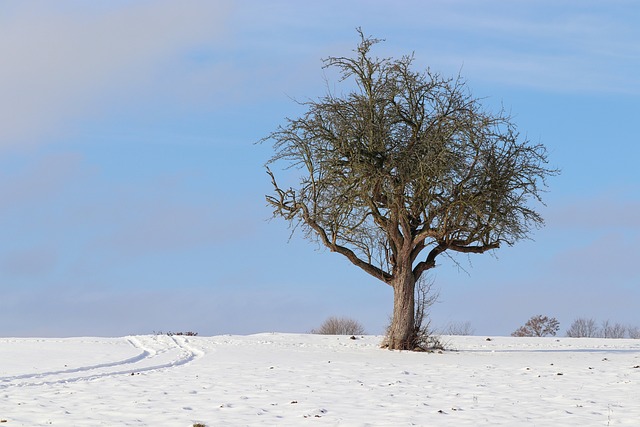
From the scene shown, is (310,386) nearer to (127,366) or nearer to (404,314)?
(127,366)

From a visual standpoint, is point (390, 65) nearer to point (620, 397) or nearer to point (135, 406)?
point (620, 397)

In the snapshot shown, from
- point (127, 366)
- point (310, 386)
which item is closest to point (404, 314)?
point (127, 366)

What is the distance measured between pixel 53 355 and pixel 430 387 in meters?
12.3

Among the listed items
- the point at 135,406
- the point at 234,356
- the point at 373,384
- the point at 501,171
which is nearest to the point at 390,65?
the point at 501,171

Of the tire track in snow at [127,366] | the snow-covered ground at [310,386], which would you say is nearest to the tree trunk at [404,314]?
the snow-covered ground at [310,386]

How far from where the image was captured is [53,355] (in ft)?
74.8

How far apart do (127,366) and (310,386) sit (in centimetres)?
626

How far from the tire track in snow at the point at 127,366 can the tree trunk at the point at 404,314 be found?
20.2ft

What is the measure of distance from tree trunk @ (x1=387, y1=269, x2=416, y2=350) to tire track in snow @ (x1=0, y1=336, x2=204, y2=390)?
6159mm

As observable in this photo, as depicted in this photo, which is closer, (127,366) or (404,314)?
(127,366)

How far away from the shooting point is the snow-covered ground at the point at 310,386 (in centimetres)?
1181

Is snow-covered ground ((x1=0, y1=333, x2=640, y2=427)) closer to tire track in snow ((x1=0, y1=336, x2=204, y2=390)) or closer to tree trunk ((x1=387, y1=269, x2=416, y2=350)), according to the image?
tire track in snow ((x1=0, y1=336, x2=204, y2=390))

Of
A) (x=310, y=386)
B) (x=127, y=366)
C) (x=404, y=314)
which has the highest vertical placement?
(x=404, y=314)

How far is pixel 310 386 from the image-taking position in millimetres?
15227
